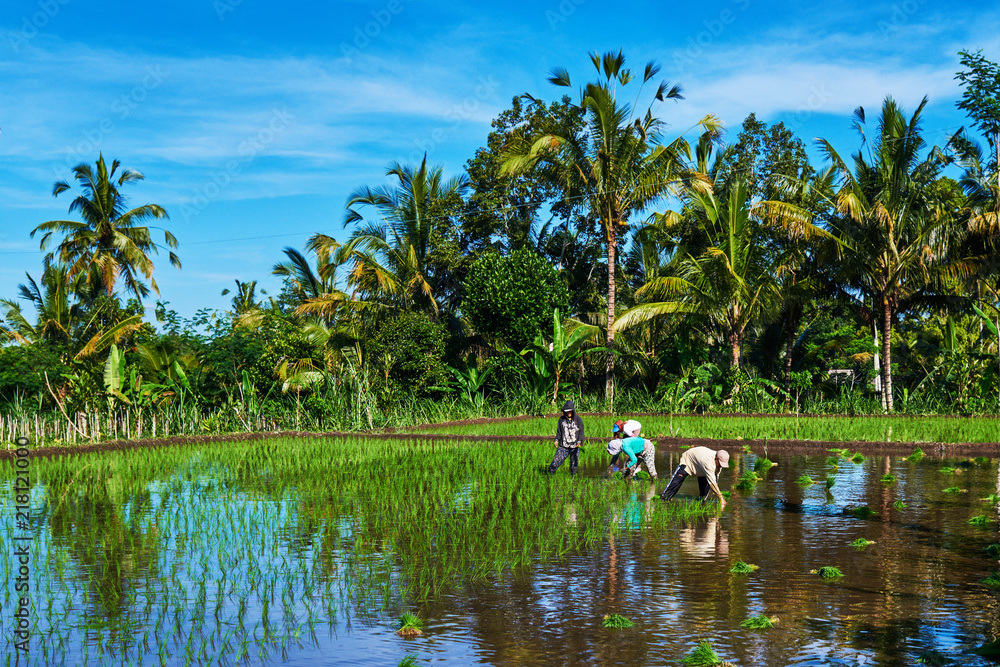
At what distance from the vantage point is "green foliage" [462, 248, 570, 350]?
2739 cm

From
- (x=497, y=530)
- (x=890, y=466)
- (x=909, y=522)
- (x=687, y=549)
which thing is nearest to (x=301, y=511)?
(x=497, y=530)

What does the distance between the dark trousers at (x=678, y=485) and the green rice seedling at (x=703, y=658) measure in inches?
225

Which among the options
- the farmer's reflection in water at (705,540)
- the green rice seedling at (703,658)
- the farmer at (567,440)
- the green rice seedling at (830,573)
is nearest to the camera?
the green rice seedling at (703,658)

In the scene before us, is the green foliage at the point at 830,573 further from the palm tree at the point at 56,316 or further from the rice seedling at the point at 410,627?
the palm tree at the point at 56,316

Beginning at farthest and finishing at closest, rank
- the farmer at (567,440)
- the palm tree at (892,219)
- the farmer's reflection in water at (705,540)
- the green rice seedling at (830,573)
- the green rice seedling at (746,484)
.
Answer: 1. the palm tree at (892,219)
2. the farmer at (567,440)
3. the green rice seedling at (746,484)
4. the farmer's reflection in water at (705,540)
5. the green rice seedling at (830,573)

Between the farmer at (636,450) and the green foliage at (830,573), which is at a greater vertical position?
the farmer at (636,450)

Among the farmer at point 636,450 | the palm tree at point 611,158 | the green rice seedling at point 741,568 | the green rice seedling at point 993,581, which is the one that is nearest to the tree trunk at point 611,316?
the palm tree at point 611,158

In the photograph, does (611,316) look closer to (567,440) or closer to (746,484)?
(567,440)

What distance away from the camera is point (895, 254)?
983 inches

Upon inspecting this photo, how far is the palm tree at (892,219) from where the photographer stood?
81.0ft

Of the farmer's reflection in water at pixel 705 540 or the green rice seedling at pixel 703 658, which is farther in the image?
the farmer's reflection in water at pixel 705 540

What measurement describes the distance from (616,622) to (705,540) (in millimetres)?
3073

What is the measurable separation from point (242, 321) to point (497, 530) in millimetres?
27525

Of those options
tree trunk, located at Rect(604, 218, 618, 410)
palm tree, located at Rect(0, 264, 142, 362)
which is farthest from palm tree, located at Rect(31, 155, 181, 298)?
tree trunk, located at Rect(604, 218, 618, 410)
